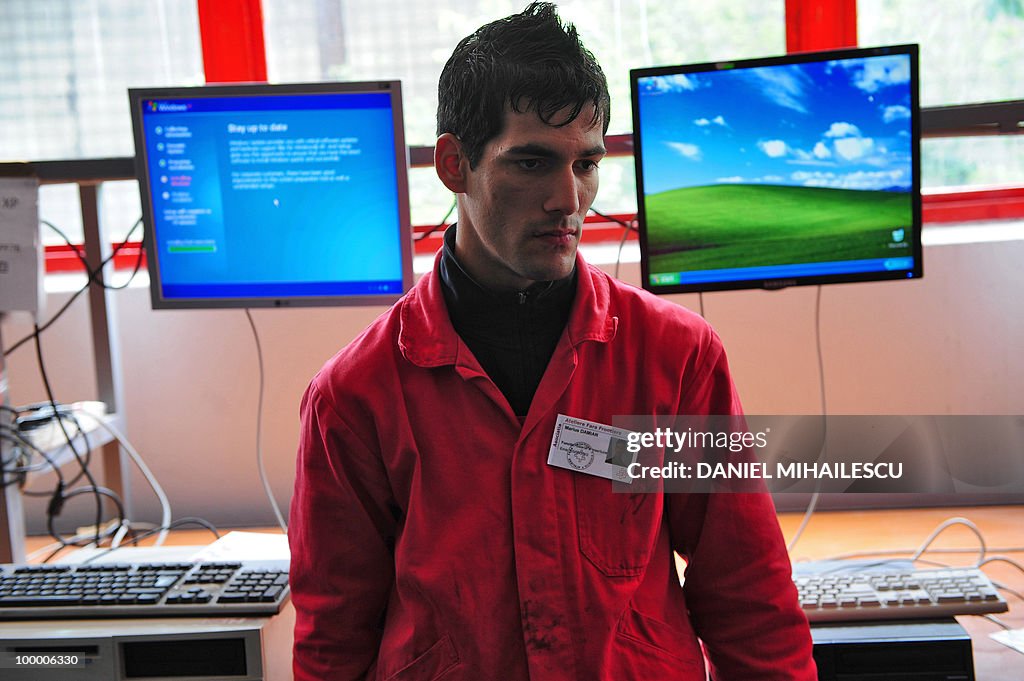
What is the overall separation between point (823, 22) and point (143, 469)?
6.18 ft

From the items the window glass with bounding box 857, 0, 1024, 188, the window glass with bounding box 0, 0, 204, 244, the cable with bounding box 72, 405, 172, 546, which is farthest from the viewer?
the window glass with bounding box 0, 0, 204, 244

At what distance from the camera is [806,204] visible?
1377 mm

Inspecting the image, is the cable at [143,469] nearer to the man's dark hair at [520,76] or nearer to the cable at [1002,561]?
the man's dark hair at [520,76]

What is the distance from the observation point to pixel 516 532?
3.12 feet

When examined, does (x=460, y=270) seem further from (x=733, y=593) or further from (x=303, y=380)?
(x=303, y=380)

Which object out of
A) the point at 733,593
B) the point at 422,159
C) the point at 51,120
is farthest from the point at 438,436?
the point at 51,120

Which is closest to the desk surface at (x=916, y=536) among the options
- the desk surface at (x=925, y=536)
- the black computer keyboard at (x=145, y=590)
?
the desk surface at (x=925, y=536)

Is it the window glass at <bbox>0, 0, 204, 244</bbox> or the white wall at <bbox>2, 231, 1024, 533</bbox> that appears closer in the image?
the white wall at <bbox>2, 231, 1024, 533</bbox>

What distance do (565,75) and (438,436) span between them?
43 centimetres

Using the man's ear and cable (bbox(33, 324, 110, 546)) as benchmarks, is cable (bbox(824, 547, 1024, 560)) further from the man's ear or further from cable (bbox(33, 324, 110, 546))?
cable (bbox(33, 324, 110, 546))

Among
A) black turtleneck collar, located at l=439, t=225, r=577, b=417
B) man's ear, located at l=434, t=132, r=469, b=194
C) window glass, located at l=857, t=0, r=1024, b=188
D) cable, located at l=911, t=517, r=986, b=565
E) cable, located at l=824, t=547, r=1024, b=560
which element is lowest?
cable, located at l=824, t=547, r=1024, b=560

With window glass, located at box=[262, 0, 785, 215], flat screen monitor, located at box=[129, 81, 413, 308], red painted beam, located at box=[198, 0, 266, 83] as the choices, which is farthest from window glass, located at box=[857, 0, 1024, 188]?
red painted beam, located at box=[198, 0, 266, 83]

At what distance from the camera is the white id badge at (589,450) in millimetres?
976

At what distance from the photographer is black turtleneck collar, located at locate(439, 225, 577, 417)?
103cm
